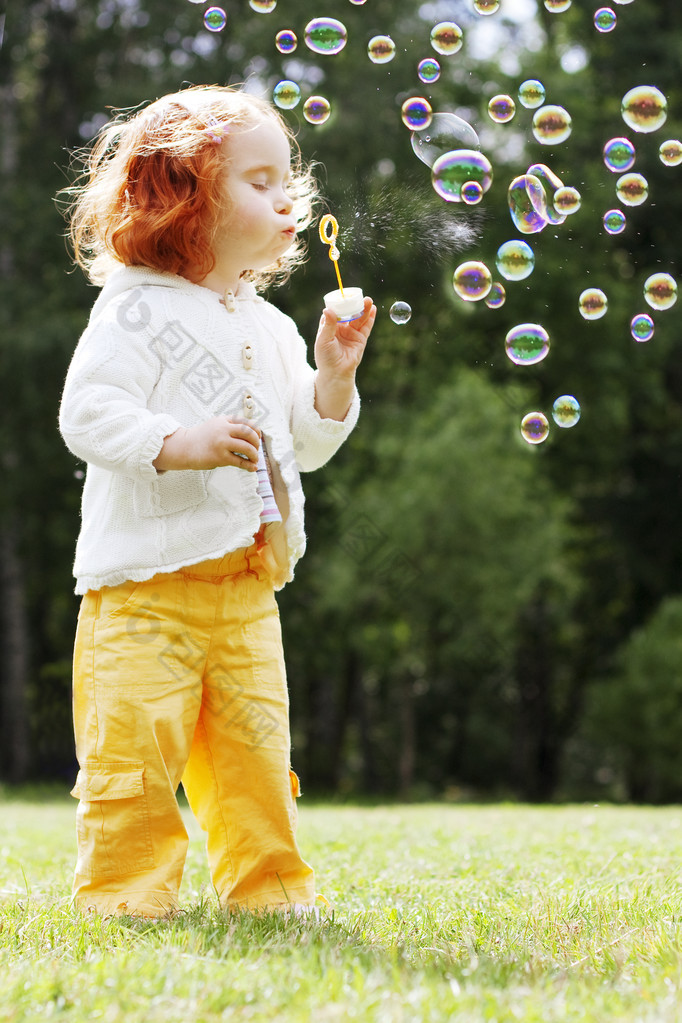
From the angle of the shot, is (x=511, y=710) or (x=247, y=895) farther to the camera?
(x=511, y=710)

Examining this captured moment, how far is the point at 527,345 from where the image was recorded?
10.6 feet

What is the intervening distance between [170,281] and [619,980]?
1.63 meters

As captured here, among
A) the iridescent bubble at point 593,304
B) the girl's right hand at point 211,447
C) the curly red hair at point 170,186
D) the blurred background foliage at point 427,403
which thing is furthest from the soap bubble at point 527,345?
the blurred background foliage at point 427,403

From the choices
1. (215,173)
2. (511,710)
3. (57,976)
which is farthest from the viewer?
(511,710)

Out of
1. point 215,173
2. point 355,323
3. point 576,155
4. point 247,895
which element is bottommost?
point 247,895

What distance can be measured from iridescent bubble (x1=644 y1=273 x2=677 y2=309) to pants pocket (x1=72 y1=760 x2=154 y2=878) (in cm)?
213

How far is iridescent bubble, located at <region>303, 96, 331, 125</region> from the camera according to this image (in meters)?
3.14

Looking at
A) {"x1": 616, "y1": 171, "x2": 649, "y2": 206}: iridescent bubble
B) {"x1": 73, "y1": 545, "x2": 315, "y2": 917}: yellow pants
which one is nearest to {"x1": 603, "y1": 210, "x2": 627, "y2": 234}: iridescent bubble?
{"x1": 616, "y1": 171, "x2": 649, "y2": 206}: iridescent bubble

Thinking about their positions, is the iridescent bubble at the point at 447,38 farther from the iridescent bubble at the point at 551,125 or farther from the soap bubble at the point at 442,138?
the iridescent bubble at the point at 551,125

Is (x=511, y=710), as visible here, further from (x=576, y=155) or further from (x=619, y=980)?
(x=619, y=980)

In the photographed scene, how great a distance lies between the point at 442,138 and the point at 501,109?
0.67 ft

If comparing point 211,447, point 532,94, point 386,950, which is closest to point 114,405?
point 211,447

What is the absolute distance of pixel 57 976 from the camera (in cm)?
162

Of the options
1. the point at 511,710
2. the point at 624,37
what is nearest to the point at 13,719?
the point at 511,710
